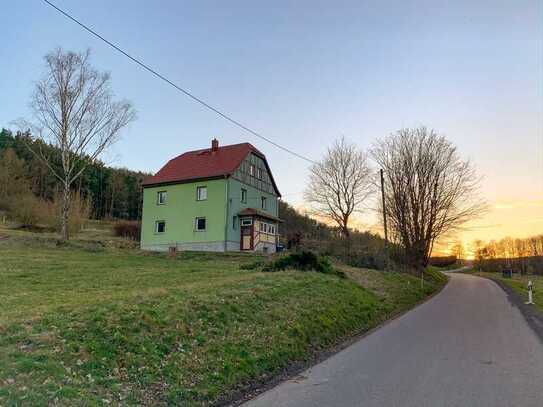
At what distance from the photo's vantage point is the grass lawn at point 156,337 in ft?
18.4

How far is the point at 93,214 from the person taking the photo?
251ft

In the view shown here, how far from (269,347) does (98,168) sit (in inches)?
3025

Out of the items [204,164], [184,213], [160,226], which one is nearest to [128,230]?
[160,226]

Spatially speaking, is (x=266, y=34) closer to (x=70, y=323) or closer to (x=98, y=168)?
→ (x=70, y=323)

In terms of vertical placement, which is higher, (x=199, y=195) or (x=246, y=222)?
(x=199, y=195)

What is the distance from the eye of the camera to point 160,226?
131 feet

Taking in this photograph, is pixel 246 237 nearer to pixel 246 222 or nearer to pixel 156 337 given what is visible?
pixel 246 222

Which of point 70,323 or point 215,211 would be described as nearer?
point 70,323

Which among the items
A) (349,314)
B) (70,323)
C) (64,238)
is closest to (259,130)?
(349,314)

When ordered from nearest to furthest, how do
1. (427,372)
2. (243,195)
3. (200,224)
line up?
1. (427,372)
2. (200,224)
3. (243,195)

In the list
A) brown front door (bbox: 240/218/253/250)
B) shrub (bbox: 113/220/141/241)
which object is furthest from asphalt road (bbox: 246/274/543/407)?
shrub (bbox: 113/220/141/241)

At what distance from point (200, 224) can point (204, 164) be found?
18.6 ft

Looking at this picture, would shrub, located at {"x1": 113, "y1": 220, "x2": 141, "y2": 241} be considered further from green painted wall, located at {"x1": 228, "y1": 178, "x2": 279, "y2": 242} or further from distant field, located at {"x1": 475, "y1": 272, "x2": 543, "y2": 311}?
distant field, located at {"x1": 475, "y1": 272, "x2": 543, "y2": 311}

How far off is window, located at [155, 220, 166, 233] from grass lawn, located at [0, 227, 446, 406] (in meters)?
24.8
